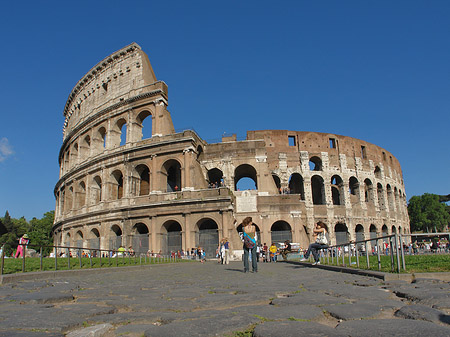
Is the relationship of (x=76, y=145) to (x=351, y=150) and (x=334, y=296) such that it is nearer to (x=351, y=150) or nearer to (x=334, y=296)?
(x=351, y=150)

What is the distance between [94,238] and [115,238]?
2877 millimetres

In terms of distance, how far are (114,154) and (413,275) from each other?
24.0 m

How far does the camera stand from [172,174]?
27766 millimetres

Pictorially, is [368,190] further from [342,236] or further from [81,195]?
[81,195]

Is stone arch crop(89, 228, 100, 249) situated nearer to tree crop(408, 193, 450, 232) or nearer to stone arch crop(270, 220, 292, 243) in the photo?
stone arch crop(270, 220, 292, 243)

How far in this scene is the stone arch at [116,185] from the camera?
27.2 m

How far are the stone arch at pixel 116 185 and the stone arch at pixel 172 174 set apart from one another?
13.2 feet

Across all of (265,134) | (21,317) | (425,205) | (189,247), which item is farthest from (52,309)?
(425,205)

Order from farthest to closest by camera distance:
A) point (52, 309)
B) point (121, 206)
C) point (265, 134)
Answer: point (265, 134) < point (121, 206) < point (52, 309)

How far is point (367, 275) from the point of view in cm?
676

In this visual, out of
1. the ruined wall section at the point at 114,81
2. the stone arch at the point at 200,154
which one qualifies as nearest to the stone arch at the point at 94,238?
the stone arch at the point at 200,154

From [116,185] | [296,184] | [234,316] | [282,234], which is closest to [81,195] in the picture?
[116,185]

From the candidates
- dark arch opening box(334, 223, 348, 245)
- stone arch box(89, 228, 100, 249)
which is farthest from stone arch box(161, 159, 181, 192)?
dark arch opening box(334, 223, 348, 245)

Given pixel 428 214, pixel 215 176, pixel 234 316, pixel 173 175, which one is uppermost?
pixel 215 176
